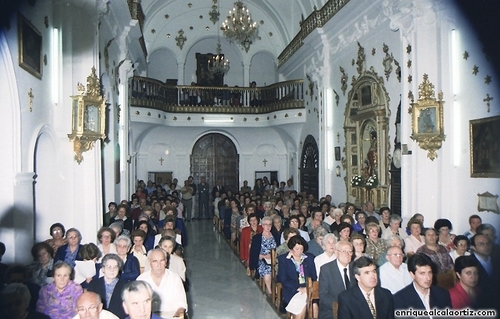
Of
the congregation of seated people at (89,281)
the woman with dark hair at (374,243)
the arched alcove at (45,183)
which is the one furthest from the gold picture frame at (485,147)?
the arched alcove at (45,183)

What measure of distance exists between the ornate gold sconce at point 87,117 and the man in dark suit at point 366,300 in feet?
20.5

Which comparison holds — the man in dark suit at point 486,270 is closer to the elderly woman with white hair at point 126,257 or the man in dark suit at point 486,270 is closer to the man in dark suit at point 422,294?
the man in dark suit at point 422,294

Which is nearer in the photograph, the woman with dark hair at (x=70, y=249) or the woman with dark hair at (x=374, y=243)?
the woman with dark hair at (x=70, y=249)

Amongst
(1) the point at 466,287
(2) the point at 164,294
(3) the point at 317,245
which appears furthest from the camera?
(3) the point at 317,245

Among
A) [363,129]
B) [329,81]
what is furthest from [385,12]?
[329,81]

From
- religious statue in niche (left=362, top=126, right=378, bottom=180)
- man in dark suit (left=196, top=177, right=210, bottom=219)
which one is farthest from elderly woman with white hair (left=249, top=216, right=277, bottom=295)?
man in dark suit (left=196, top=177, right=210, bottom=219)

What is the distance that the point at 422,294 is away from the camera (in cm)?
441

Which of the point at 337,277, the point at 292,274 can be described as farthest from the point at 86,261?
the point at 337,277

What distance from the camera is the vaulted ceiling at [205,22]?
22.0 m

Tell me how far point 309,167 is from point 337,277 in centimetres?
1303

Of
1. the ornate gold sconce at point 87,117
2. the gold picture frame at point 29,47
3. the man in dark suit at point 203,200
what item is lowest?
the man in dark suit at point 203,200

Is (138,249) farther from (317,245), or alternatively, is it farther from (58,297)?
(317,245)

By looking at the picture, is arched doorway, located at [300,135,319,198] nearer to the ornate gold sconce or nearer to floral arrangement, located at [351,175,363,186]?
floral arrangement, located at [351,175,363,186]

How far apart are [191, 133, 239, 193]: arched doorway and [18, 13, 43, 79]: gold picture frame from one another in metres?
15.6
